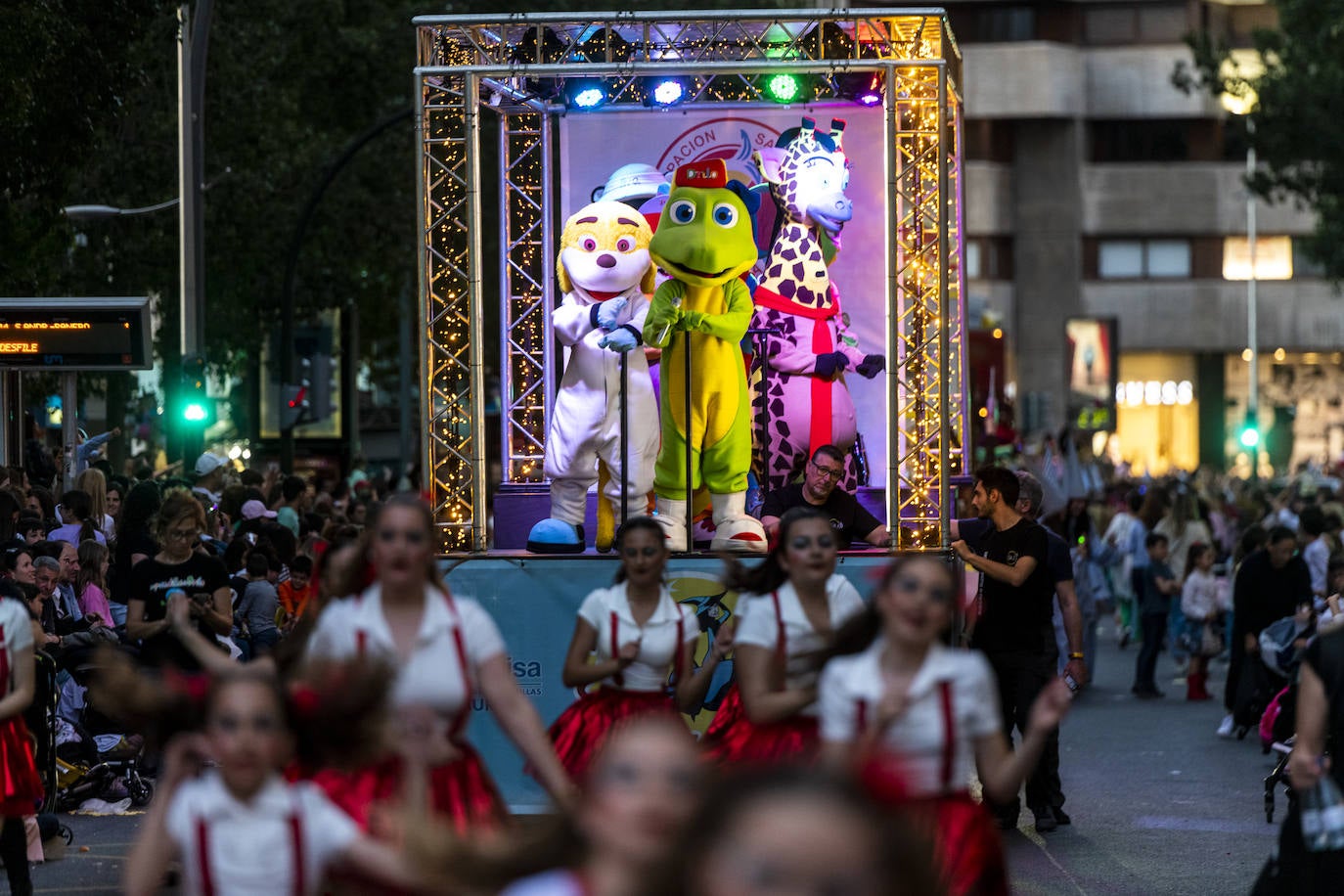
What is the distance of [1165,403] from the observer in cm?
6131

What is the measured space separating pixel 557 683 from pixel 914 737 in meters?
5.81

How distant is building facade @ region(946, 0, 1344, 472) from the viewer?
193 feet

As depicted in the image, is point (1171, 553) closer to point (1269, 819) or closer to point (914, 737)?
point (1269, 819)

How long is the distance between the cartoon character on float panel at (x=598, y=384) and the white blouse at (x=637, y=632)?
400 cm

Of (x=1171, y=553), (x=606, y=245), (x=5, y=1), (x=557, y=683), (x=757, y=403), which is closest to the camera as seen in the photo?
(x=557, y=683)

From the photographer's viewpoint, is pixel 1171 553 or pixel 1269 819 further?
pixel 1171 553

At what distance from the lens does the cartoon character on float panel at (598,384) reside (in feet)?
40.3

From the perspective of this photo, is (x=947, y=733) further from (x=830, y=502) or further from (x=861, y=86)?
(x=861, y=86)

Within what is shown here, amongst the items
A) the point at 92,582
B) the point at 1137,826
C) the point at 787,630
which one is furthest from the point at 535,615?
the point at 787,630

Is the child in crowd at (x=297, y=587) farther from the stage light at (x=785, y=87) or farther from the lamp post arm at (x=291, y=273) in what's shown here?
the lamp post arm at (x=291, y=273)

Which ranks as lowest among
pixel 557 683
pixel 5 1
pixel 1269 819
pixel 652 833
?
pixel 1269 819

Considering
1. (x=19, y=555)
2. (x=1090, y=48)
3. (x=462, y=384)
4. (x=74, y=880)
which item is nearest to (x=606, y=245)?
(x=462, y=384)

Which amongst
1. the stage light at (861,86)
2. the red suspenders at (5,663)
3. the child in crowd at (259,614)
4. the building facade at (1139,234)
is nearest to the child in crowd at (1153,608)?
the stage light at (861,86)

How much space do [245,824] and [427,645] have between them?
1155 millimetres
